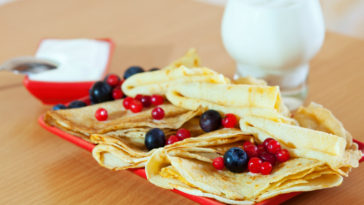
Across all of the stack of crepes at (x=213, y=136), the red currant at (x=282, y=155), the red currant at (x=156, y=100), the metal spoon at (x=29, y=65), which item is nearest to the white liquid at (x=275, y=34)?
the stack of crepes at (x=213, y=136)

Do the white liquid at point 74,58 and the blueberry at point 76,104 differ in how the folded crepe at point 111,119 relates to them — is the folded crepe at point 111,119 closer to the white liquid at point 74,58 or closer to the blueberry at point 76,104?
the blueberry at point 76,104

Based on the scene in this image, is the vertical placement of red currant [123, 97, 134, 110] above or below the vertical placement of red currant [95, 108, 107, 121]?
above

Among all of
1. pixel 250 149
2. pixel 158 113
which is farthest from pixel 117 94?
pixel 250 149

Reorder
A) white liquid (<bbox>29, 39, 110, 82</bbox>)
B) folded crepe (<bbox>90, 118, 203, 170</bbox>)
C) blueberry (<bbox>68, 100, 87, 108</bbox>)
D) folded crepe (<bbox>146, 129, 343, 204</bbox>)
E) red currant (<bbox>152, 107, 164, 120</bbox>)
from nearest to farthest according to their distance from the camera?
1. folded crepe (<bbox>146, 129, 343, 204</bbox>)
2. folded crepe (<bbox>90, 118, 203, 170</bbox>)
3. red currant (<bbox>152, 107, 164, 120</bbox>)
4. blueberry (<bbox>68, 100, 87, 108</bbox>)
5. white liquid (<bbox>29, 39, 110, 82</bbox>)

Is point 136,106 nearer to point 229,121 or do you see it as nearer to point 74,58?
point 229,121

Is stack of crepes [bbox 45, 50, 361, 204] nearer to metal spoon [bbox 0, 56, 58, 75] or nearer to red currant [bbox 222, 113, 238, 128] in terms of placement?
red currant [bbox 222, 113, 238, 128]

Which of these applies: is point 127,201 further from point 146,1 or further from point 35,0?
point 35,0

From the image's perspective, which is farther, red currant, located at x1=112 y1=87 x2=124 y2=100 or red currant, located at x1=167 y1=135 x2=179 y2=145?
red currant, located at x1=112 y1=87 x2=124 y2=100

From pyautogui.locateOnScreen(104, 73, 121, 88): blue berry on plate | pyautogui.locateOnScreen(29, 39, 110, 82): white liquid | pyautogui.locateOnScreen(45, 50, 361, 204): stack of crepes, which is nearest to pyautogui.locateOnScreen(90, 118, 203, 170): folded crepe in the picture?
pyautogui.locateOnScreen(45, 50, 361, 204): stack of crepes
